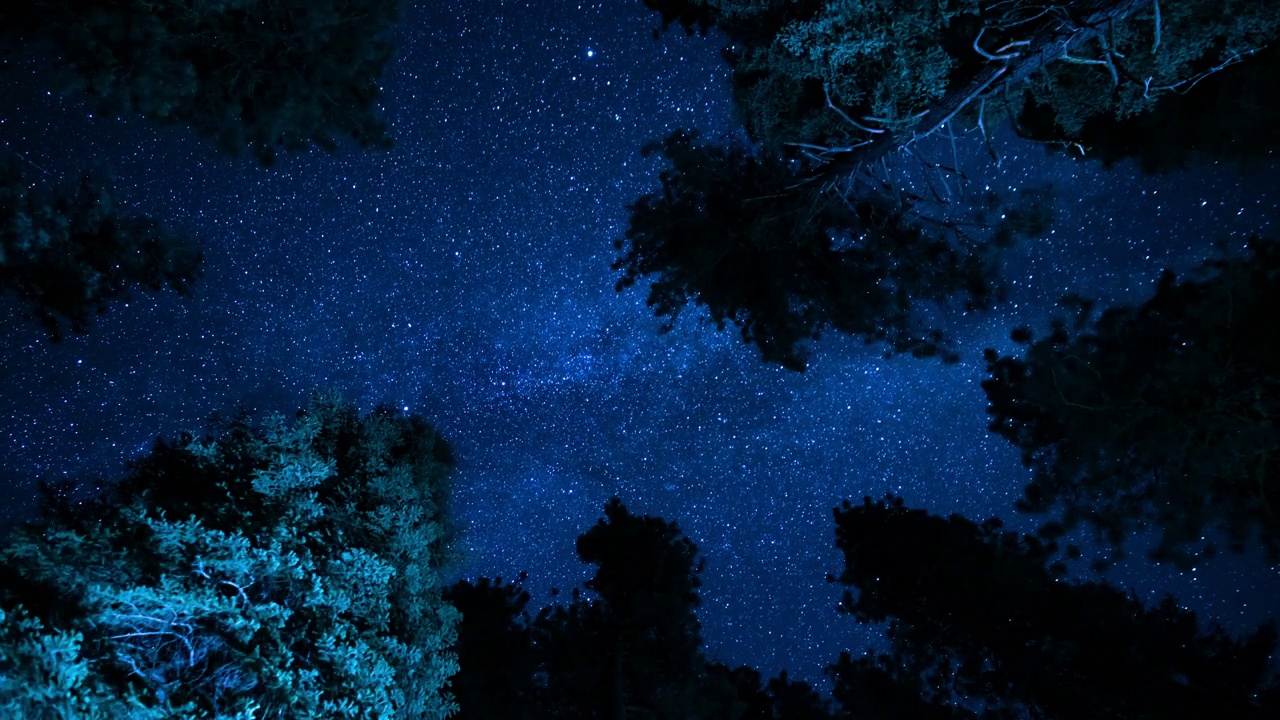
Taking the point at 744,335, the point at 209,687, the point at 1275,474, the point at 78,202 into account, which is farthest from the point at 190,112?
the point at 1275,474

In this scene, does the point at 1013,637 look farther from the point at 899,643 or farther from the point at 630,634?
the point at 630,634

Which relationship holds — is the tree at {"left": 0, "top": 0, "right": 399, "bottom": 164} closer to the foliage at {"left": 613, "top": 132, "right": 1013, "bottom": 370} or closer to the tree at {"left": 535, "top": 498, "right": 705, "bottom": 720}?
the foliage at {"left": 613, "top": 132, "right": 1013, "bottom": 370}

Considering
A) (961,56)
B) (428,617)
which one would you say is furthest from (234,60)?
(961,56)

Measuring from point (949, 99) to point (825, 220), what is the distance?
2825mm

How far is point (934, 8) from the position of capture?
6871 mm

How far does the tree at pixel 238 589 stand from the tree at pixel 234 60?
332cm

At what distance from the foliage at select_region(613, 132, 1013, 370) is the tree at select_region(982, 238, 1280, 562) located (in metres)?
1.64

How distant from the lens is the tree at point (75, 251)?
5.50 meters

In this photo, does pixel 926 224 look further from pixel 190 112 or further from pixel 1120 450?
pixel 190 112

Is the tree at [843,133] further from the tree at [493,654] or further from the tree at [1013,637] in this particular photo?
the tree at [493,654]

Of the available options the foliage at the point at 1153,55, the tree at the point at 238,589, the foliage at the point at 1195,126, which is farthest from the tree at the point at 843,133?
the tree at the point at 238,589

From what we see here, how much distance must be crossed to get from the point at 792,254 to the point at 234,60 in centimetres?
779

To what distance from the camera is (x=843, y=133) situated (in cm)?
940

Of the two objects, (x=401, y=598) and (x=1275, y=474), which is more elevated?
(x=1275, y=474)
